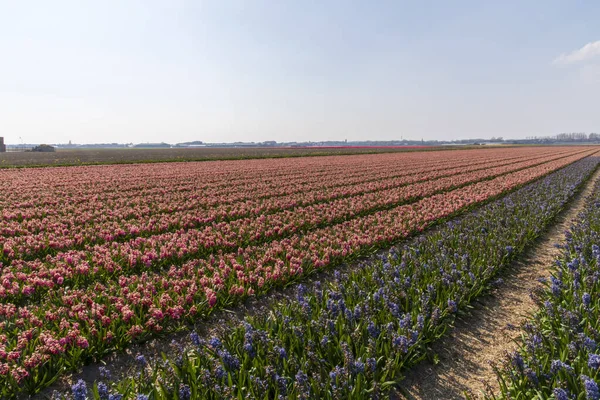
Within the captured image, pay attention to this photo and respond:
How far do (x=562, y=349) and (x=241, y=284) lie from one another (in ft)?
17.1

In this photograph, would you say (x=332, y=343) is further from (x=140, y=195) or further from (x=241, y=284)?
(x=140, y=195)

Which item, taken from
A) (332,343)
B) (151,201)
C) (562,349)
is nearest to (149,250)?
(332,343)

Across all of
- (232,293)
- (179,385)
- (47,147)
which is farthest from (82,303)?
(47,147)

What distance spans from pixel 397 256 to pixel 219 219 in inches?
275

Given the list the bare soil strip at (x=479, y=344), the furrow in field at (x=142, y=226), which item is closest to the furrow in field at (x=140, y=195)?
the furrow in field at (x=142, y=226)

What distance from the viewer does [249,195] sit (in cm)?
1714

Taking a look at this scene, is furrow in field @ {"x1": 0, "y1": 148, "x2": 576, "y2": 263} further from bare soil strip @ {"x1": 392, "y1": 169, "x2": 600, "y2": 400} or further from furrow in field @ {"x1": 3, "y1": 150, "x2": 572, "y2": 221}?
bare soil strip @ {"x1": 392, "y1": 169, "x2": 600, "y2": 400}

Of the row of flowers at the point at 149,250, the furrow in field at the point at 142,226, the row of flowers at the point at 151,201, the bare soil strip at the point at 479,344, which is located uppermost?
the row of flowers at the point at 151,201

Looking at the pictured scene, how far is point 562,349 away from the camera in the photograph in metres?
4.23

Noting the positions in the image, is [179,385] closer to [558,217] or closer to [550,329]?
[550,329]

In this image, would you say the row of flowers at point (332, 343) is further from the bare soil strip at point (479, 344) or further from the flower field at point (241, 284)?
the bare soil strip at point (479, 344)

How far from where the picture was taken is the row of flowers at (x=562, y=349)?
3479 mm

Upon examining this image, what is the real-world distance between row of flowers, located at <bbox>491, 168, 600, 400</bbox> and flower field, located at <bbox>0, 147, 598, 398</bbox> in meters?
1.13

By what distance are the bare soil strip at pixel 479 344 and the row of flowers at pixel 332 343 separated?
0.23 metres
